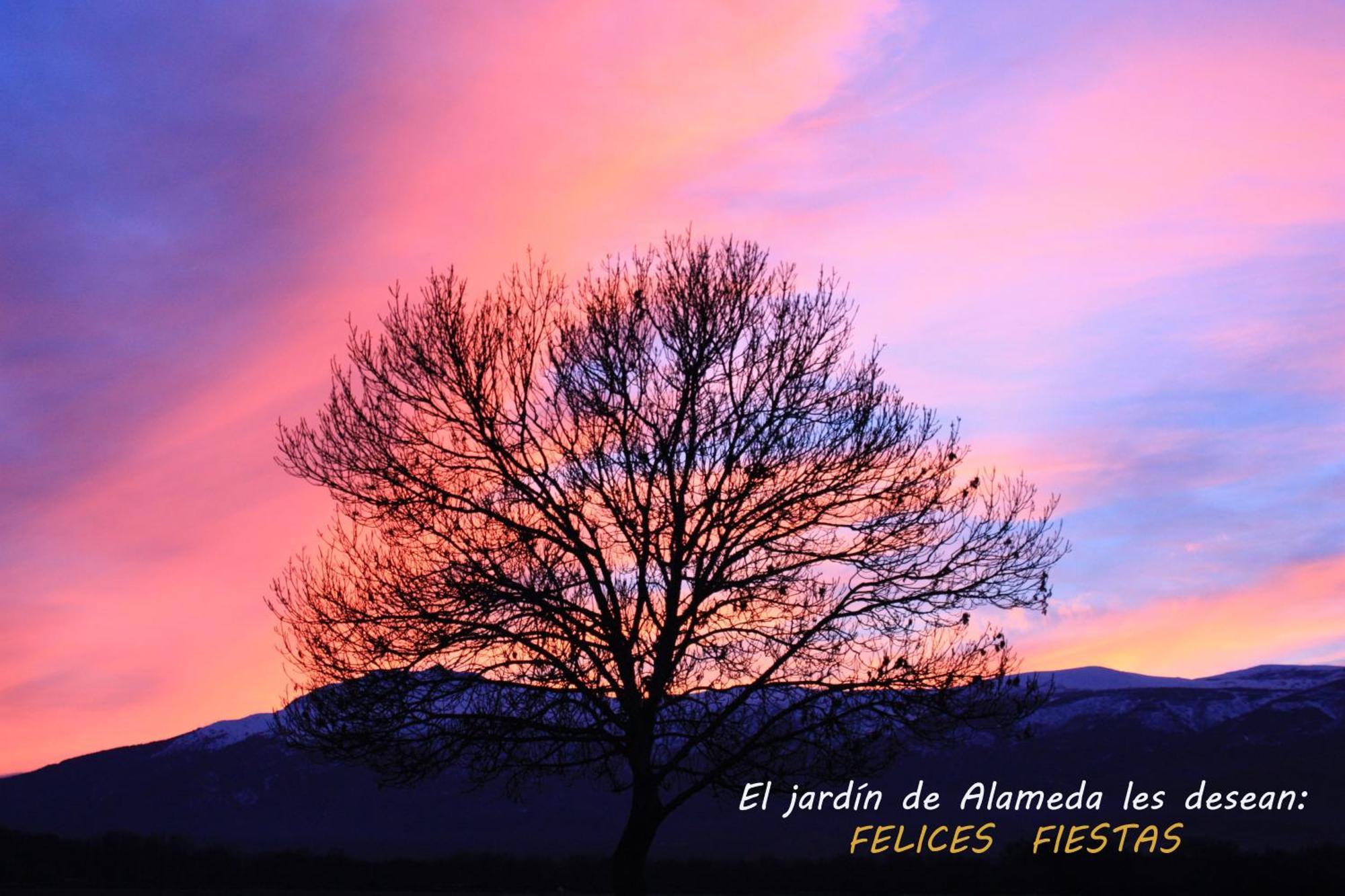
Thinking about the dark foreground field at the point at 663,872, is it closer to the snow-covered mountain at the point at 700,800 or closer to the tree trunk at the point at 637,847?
the tree trunk at the point at 637,847

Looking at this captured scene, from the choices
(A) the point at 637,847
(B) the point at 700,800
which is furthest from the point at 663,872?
(B) the point at 700,800

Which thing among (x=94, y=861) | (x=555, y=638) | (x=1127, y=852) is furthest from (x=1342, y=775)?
(x=555, y=638)

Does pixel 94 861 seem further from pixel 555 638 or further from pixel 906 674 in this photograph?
pixel 906 674

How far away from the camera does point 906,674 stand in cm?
1755

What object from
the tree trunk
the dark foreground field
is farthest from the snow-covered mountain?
the tree trunk

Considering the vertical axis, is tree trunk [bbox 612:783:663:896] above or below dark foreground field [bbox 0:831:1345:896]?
above

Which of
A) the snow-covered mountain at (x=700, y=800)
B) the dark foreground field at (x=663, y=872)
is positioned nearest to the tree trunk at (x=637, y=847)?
the dark foreground field at (x=663, y=872)

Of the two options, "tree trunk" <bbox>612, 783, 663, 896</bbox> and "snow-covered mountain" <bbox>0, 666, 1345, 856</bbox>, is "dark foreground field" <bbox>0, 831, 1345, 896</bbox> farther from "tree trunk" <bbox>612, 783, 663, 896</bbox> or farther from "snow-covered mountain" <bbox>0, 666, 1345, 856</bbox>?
"snow-covered mountain" <bbox>0, 666, 1345, 856</bbox>

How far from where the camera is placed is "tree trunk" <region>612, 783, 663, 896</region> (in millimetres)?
17719

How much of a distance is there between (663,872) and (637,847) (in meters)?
26.3

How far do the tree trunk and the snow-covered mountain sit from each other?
222ft

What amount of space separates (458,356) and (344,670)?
191 inches

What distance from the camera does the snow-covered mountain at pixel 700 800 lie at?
350 feet

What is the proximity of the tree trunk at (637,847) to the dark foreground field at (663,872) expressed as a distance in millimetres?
19149
